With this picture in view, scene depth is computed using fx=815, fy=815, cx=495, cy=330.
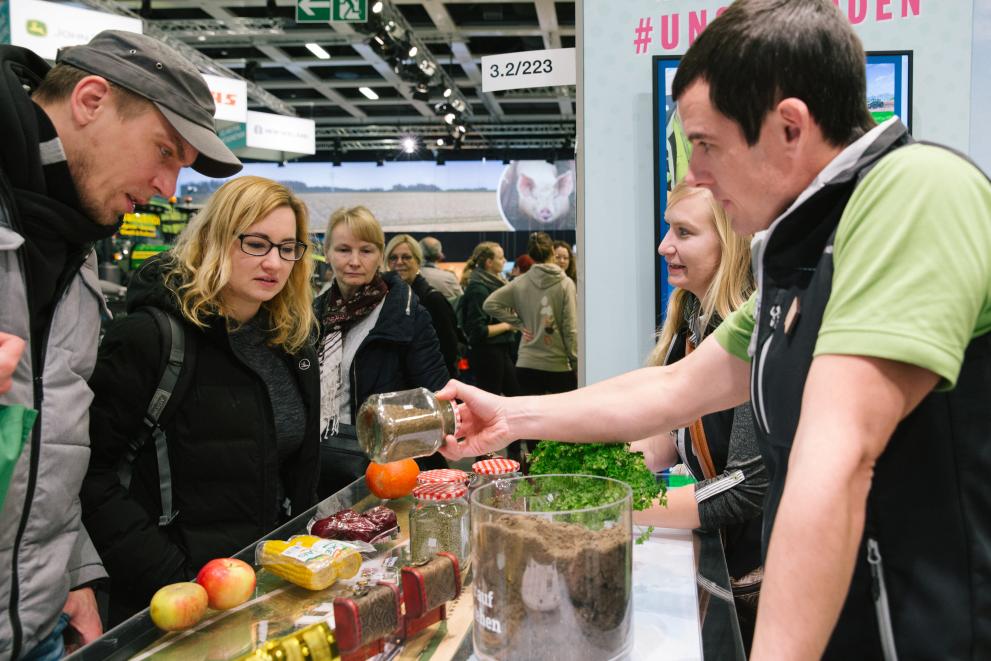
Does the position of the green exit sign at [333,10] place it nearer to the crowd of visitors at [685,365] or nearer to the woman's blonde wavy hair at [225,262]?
the crowd of visitors at [685,365]

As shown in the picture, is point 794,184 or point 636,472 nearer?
point 794,184

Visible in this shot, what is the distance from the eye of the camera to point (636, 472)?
1.35 meters

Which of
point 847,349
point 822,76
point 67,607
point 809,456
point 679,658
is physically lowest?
point 67,607

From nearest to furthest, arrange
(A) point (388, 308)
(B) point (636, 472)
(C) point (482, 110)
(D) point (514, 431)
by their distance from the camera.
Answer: (B) point (636, 472)
(D) point (514, 431)
(A) point (388, 308)
(C) point (482, 110)

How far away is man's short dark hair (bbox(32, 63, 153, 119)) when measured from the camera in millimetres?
1721

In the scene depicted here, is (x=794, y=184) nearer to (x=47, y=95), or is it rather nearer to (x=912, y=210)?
(x=912, y=210)

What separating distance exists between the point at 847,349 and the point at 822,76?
0.35m

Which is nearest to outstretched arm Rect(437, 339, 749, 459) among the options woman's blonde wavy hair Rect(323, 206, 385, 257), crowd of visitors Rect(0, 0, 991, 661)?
crowd of visitors Rect(0, 0, 991, 661)

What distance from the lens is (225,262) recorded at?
7.67ft

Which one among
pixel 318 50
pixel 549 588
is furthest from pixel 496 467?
pixel 318 50

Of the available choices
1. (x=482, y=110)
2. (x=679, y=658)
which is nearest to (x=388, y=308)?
(x=679, y=658)

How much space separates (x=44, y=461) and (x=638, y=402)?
1.14 metres

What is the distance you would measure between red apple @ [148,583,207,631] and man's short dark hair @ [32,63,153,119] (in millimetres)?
1037

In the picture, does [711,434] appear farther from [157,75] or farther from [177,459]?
[157,75]
